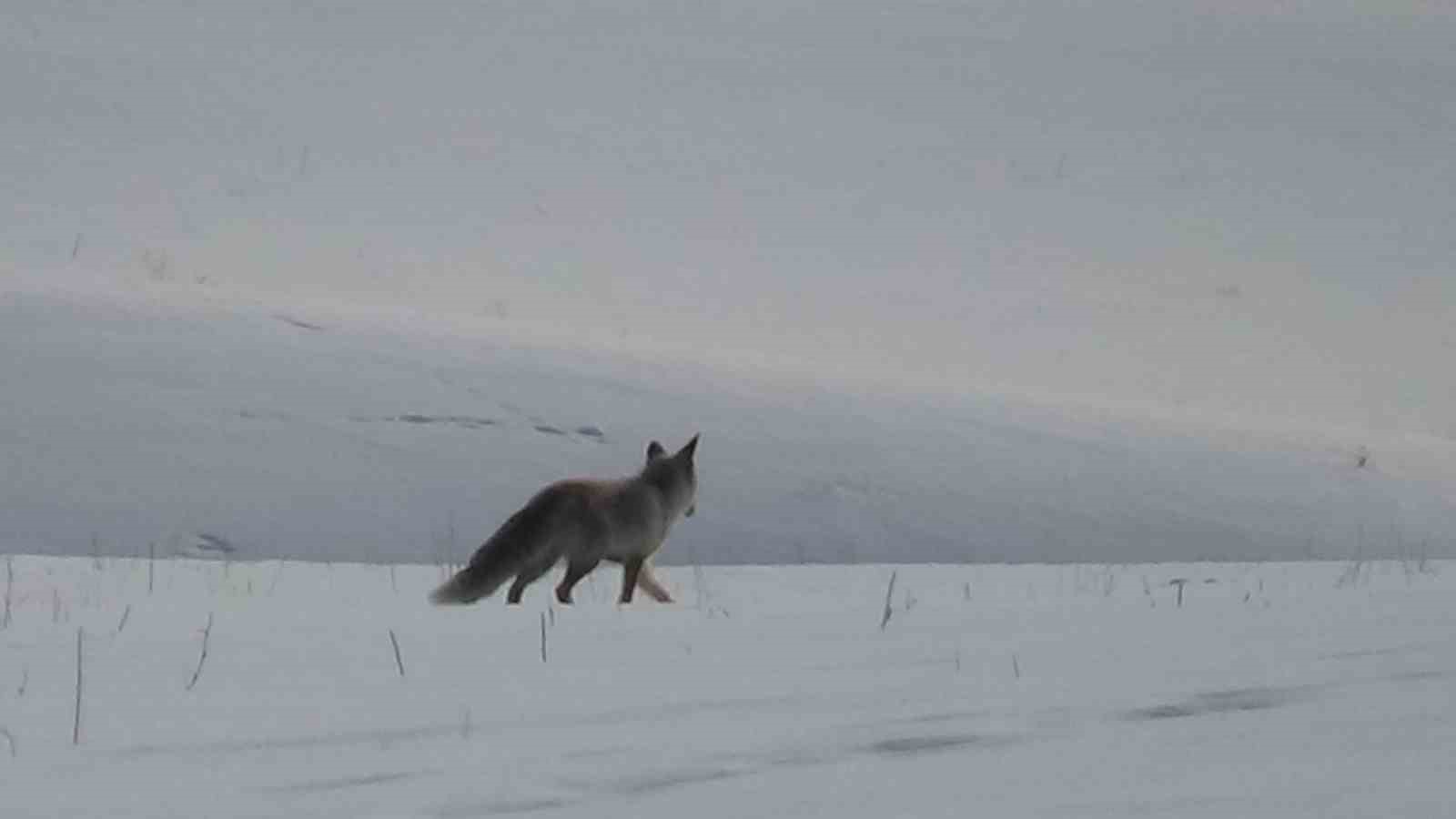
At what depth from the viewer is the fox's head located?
683 cm

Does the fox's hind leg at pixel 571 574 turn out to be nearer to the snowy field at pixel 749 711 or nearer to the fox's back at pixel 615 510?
the fox's back at pixel 615 510

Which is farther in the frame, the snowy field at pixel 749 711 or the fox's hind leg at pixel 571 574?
the fox's hind leg at pixel 571 574

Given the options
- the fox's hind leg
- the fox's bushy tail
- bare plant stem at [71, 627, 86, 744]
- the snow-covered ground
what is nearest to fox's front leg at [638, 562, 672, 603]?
the fox's hind leg

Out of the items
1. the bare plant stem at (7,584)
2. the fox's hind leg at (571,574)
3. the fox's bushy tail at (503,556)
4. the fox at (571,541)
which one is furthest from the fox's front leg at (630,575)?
the bare plant stem at (7,584)

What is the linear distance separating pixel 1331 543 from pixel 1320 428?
207 centimetres

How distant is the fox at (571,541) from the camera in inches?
237

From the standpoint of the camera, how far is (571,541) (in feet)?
20.3

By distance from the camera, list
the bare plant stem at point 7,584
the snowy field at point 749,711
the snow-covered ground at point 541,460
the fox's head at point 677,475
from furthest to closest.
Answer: the snow-covered ground at point 541,460, the fox's head at point 677,475, the bare plant stem at point 7,584, the snowy field at point 749,711

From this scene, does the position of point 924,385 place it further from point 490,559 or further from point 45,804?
point 45,804

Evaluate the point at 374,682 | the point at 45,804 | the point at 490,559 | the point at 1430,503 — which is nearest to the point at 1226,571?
the point at 490,559

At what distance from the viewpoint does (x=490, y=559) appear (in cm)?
604

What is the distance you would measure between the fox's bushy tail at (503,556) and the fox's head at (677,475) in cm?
69

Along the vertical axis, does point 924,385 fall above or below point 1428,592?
above

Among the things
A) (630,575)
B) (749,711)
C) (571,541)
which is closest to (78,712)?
(749,711)
